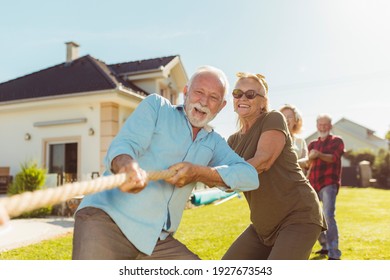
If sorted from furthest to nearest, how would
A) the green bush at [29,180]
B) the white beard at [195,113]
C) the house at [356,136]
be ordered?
1. the house at [356,136]
2. the green bush at [29,180]
3. the white beard at [195,113]

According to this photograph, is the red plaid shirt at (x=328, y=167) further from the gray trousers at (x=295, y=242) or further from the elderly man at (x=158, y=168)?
the elderly man at (x=158, y=168)

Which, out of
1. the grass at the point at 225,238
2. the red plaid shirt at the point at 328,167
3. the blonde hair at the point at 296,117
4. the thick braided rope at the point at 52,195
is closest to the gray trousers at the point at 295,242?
the thick braided rope at the point at 52,195

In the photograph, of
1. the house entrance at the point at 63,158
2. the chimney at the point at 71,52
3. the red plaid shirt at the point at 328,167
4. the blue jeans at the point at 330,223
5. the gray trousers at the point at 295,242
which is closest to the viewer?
the gray trousers at the point at 295,242

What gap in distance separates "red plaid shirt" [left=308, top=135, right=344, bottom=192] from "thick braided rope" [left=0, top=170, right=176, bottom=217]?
11.6 ft

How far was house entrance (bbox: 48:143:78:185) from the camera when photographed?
11.5m

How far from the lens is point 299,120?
3699mm

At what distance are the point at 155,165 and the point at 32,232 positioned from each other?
211 inches

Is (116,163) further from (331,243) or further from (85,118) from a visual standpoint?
(85,118)

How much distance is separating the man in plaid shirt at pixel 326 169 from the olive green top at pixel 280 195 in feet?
7.63

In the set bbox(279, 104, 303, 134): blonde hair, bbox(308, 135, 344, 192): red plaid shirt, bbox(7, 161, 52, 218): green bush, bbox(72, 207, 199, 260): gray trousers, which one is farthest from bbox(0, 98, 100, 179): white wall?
bbox(72, 207, 199, 260): gray trousers

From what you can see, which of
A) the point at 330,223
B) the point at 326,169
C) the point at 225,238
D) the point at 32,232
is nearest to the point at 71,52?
the point at 32,232

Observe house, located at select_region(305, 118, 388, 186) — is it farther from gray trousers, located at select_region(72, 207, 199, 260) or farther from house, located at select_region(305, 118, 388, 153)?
gray trousers, located at select_region(72, 207, 199, 260)

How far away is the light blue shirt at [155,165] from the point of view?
1.85 meters

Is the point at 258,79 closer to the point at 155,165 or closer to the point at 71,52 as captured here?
the point at 155,165
